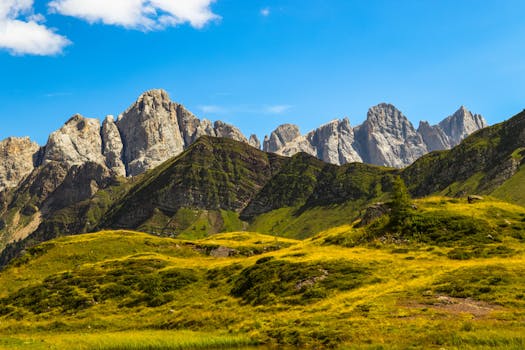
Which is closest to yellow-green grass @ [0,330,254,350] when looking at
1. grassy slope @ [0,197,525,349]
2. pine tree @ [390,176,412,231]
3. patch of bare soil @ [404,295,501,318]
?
grassy slope @ [0,197,525,349]

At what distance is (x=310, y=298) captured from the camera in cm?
5912

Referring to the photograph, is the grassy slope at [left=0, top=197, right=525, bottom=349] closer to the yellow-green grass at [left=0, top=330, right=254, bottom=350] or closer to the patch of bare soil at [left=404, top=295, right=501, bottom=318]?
the patch of bare soil at [left=404, top=295, right=501, bottom=318]

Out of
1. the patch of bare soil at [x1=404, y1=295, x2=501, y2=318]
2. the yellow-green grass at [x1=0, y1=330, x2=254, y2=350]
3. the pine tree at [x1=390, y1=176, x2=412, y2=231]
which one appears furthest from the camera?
the pine tree at [x1=390, y1=176, x2=412, y2=231]

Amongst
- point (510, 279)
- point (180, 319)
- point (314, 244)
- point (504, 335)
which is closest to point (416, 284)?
point (510, 279)

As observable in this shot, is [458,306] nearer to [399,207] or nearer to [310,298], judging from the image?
[310,298]

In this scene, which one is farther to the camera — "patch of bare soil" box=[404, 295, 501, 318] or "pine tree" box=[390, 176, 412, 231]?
"pine tree" box=[390, 176, 412, 231]

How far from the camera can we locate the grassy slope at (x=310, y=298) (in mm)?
40219

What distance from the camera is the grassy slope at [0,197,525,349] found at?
4022 cm

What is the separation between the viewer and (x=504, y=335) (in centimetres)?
3347

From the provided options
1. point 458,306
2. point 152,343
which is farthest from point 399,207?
point 152,343

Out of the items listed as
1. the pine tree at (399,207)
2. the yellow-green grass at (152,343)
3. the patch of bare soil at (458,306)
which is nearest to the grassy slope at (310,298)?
the patch of bare soil at (458,306)

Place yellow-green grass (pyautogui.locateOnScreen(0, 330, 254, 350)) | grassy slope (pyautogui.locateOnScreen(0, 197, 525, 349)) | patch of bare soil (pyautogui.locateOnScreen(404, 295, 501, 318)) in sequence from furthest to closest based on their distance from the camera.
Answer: yellow-green grass (pyautogui.locateOnScreen(0, 330, 254, 350))
patch of bare soil (pyautogui.locateOnScreen(404, 295, 501, 318))
grassy slope (pyautogui.locateOnScreen(0, 197, 525, 349))

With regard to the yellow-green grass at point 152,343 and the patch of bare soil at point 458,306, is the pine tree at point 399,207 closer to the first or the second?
the patch of bare soil at point 458,306

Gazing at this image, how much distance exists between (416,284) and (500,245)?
76.8 feet
